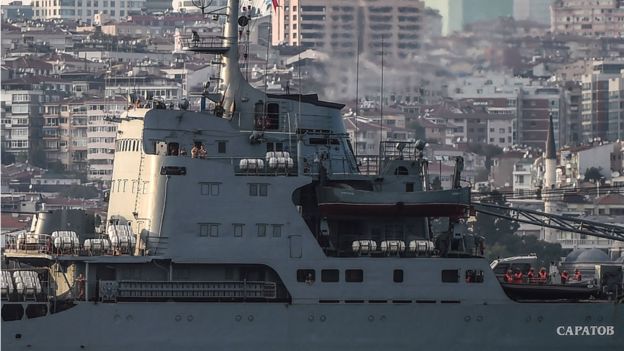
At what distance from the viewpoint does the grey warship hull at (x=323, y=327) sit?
5253cm

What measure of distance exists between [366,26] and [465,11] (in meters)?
21.8

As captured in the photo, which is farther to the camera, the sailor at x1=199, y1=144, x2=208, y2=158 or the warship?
the sailor at x1=199, y1=144, x2=208, y2=158

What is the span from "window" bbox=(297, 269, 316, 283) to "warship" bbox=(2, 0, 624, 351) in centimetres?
4

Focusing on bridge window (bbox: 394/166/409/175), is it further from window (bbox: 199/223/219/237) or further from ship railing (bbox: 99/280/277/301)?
window (bbox: 199/223/219/237)

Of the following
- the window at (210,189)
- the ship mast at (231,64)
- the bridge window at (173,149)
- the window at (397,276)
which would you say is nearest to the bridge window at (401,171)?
the window at (397,276)

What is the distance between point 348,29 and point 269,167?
9689cm

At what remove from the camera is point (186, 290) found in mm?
53219

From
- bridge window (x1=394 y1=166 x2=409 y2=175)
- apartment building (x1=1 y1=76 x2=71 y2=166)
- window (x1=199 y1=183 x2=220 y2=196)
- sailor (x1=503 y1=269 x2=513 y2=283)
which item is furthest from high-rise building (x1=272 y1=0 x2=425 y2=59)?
window (x1=199 y1=183 x2=220 y2=196)

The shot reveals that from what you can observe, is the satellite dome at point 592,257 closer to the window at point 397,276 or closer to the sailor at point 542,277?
the sailor at point 542,277

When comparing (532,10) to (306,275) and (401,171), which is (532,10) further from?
(306,275)

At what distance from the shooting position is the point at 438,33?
164 m

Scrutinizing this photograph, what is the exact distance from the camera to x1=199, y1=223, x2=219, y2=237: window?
5331 cm

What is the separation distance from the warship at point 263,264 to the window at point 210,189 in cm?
4

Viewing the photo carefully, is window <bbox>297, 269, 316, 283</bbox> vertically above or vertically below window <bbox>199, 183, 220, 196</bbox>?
below
